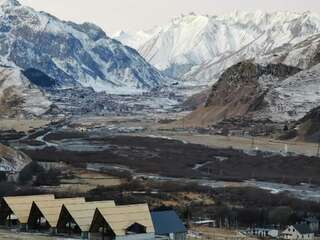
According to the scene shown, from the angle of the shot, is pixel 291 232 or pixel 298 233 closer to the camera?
pixel 298 233

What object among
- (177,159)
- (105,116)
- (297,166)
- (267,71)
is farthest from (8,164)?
(105,116)

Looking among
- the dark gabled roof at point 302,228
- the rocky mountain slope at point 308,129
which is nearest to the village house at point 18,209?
the dark gabled roof at point 302,228

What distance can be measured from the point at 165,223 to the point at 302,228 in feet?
43.8

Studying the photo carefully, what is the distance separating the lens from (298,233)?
4994 cm

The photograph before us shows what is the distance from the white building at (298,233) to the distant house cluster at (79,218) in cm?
1734

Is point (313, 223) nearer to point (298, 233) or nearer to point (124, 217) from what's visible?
point (298, 233)

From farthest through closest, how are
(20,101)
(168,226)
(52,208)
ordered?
(20,101) → (168,226) → (52,208)

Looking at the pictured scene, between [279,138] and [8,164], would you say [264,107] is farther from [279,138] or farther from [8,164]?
[8,164]

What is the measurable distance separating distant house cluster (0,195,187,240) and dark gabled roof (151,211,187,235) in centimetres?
456

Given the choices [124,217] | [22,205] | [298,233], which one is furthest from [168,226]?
[298,233]

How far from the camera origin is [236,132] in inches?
5359

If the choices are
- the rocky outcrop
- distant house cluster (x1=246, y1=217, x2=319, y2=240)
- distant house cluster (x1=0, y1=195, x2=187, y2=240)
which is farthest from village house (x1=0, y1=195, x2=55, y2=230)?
the rocky outcrop

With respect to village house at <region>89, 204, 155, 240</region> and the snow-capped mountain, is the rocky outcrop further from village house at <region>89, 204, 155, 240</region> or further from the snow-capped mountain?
village house at <region>89, 204, 155, 240</region>

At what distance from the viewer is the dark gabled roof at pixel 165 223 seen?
129 feet
